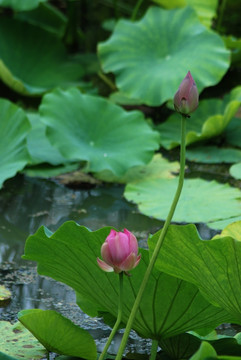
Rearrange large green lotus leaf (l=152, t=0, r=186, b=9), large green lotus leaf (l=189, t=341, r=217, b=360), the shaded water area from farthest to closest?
large green lotus leaf (l=152, t=0, r=186, b=9)
the shaded water area
large green lotus leaf (l=189, t=341, r=217, b=360)

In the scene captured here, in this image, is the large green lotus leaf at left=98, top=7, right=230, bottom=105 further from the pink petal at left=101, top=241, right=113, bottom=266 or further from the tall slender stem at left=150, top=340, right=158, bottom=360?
the pink petal at left=101, top=241, right=113, bottom=266

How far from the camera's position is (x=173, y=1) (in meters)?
3.21

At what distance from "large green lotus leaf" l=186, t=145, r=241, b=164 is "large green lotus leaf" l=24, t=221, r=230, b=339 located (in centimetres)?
146

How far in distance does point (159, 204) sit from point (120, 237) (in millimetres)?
1180

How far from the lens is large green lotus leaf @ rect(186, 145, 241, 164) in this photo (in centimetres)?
259

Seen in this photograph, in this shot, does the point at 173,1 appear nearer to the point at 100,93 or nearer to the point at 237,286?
the point at 100,93

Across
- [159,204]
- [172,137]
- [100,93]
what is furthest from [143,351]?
[100,93]

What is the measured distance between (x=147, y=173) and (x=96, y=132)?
25 cm

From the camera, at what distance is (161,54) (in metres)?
2.93

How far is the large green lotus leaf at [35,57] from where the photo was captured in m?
3.29

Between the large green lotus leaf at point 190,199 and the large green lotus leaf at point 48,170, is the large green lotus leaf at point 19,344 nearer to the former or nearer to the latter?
the large green lotus leaf at point 190,199

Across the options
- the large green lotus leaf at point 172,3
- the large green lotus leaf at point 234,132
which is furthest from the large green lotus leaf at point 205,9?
the large green lotus leaf at point 234,132

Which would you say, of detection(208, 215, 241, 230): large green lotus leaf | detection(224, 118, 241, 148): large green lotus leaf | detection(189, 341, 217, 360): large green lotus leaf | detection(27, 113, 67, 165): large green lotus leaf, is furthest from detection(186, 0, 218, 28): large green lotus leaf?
detection(189, 341, 217, 360): large green lotus leaf

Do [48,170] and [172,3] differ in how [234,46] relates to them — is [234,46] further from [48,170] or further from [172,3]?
[48,170]
